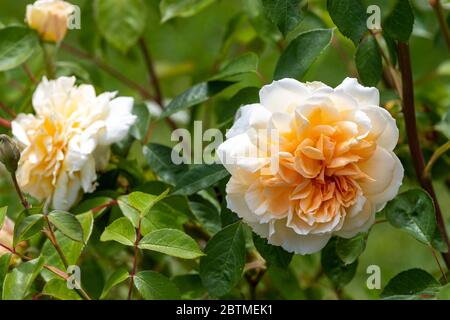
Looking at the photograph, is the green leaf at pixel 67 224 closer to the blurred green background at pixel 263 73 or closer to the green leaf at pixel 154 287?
the green leaf at pixel 154 287

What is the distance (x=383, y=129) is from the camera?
0.91m

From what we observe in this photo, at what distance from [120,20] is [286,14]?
0.55 meters

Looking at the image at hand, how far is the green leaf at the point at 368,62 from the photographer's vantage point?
1013 millimetres

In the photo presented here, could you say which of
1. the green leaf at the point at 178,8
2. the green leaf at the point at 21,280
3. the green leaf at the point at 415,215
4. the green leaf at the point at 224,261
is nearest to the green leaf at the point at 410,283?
the green leaf at the point at 415,215

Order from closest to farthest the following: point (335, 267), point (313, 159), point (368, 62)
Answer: point (313, 159) < point (368, 62) < point (335, 267)

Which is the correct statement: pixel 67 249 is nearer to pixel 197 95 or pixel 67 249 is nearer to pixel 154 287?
pixel 154 287

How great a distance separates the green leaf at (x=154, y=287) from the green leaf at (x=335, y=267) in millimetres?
230

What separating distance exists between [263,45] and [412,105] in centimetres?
58

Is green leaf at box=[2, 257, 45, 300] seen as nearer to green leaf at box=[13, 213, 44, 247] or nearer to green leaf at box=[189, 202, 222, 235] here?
green leaf at box=[13, 213, 44, 247]

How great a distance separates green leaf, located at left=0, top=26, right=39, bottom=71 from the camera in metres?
1.23

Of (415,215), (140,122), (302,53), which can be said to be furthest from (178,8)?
(415,215)

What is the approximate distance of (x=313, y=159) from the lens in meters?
0.91
